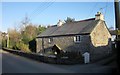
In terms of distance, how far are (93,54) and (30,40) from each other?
939 inches

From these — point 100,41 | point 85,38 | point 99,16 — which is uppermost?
point 99,16

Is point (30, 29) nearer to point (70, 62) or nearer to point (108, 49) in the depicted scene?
point (108, 49)

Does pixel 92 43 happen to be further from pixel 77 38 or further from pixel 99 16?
pixel 99 16

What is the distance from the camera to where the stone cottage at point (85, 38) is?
1373 inches

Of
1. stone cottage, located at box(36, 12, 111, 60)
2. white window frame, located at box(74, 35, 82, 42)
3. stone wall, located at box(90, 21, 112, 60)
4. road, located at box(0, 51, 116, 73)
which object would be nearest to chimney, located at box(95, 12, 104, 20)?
stone cottage, located at box(36, 12, 111, 60)

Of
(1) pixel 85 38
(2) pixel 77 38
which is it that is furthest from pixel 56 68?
(2) pixel 77 38

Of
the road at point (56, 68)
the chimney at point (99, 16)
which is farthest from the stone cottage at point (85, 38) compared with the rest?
the road at point (56, 68)

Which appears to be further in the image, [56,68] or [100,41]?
[100,41]

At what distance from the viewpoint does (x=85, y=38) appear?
35.1m

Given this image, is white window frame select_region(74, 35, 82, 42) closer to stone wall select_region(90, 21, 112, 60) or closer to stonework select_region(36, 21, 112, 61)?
stonework select_region(36, 21, 112, 61)

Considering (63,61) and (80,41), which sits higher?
(80,41)

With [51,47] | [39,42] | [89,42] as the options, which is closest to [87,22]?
[89,42]

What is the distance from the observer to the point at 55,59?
23922mm

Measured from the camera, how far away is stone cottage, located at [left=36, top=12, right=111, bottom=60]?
114ft
